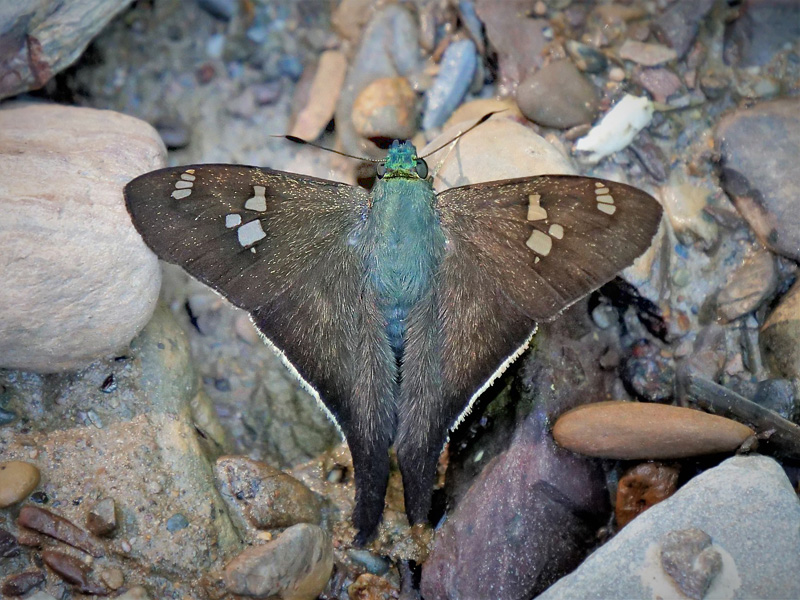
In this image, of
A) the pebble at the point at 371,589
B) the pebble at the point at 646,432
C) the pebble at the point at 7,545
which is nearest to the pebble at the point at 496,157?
the pebble at the point at 646,432

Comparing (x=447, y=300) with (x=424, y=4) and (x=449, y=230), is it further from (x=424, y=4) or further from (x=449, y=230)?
(x=424, y=4)

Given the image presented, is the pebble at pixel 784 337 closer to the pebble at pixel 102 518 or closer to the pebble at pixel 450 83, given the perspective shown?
the pebble at pixel 450 83

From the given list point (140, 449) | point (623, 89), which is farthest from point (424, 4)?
point (140, 449)

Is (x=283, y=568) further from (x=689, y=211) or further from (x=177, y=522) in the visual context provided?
(x=689, y=211)

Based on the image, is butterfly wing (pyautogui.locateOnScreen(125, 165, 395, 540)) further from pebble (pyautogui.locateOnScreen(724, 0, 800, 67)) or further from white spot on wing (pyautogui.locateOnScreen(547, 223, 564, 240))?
pebble (pyautogui.locateOnScreen(724, 0, 800, 67))

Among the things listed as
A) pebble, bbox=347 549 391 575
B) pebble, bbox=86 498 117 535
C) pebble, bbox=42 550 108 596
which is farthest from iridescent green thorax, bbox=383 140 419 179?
pebble, bbox=42 550 108 596

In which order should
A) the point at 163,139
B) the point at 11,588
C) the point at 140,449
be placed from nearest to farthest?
the point at 11,588 < the point at 140,449 < the point at 163,139
